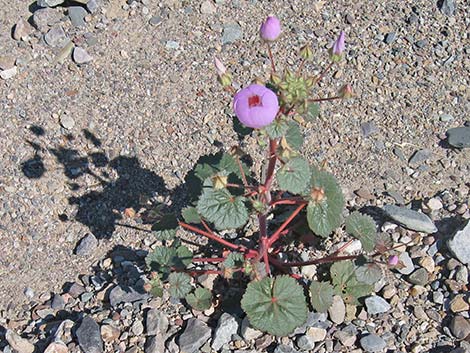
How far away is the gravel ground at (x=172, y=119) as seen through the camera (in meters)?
3.63

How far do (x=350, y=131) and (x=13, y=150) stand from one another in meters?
1.72

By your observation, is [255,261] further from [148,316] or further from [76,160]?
[76,160]

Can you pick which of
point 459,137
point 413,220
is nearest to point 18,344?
point 413,220

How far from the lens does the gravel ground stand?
3.63 m

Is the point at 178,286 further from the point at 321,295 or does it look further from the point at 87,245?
the point at 87,245

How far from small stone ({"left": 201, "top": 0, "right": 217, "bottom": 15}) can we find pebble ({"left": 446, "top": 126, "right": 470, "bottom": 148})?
1.49 metres

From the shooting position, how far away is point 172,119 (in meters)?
4.01

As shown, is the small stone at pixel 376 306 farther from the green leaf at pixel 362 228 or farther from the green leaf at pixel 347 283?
the green leaf at pixel 362 228

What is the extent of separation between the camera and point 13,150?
3.93 m

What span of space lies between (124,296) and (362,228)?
3.46 feet

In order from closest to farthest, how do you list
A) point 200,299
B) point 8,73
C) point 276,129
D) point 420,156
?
point 276,129
point 200,299
point 420,156
point 8,73

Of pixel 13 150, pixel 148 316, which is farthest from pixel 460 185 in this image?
pixel 13 150

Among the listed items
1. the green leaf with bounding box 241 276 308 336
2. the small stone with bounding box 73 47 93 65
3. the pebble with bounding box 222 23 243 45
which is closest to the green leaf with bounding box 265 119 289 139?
the green leaf with bounding box 241 276 308 336

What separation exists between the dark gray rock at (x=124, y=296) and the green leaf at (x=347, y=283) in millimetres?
812
